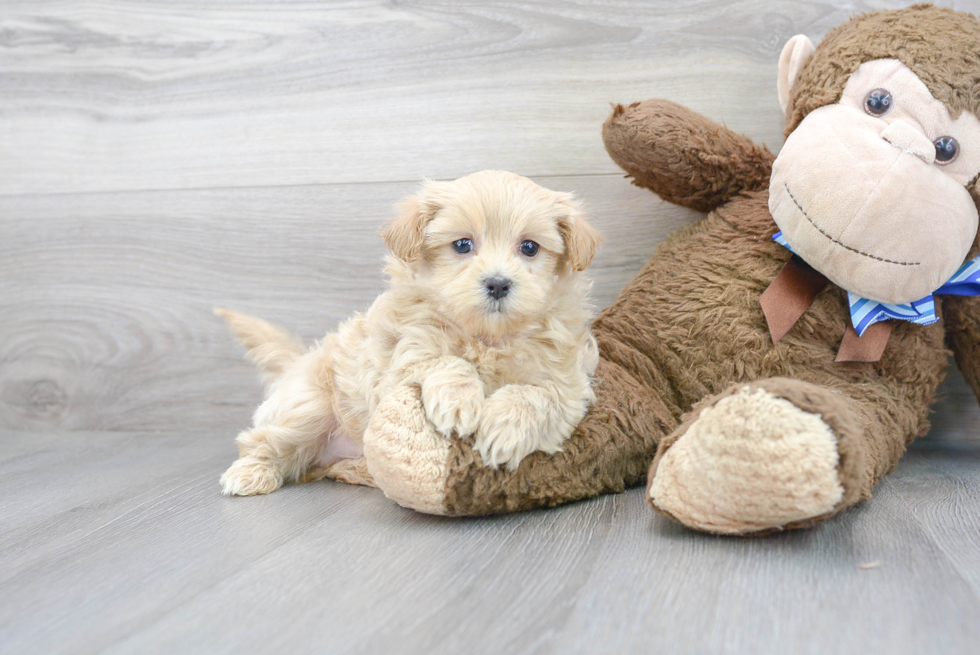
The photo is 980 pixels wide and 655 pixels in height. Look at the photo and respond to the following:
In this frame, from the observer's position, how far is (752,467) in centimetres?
94

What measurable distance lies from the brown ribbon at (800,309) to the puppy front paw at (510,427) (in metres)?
0.48

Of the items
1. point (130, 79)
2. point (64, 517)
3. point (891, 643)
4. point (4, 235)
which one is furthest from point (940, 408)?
point (4, 235)

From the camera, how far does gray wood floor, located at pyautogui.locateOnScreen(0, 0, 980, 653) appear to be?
87 cm

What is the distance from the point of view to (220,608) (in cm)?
87

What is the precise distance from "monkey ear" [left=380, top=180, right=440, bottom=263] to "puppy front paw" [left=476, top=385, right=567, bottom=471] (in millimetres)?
271

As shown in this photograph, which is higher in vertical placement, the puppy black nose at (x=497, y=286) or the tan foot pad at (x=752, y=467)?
the puppy black nose at (x=497, y=286)

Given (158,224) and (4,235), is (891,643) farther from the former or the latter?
(4,235)

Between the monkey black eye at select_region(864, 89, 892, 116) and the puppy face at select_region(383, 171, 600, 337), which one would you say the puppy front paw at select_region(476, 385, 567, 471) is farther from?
the monkey black eye at select_region(864, 89, 892, 116)

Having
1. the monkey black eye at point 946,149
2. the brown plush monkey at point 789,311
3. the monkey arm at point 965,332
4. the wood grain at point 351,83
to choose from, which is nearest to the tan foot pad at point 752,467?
the brown plush monkey at point 789,311

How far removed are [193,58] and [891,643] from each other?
6.47 ft

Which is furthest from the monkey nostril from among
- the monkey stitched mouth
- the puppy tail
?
the puppy tail

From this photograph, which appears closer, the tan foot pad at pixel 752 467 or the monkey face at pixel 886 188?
the tan foot pad at pixel 752 467

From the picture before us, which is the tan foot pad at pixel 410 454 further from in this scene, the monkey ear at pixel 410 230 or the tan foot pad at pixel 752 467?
the tan foot pad at pixel 752 467

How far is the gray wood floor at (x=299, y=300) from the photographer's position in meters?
0.87
